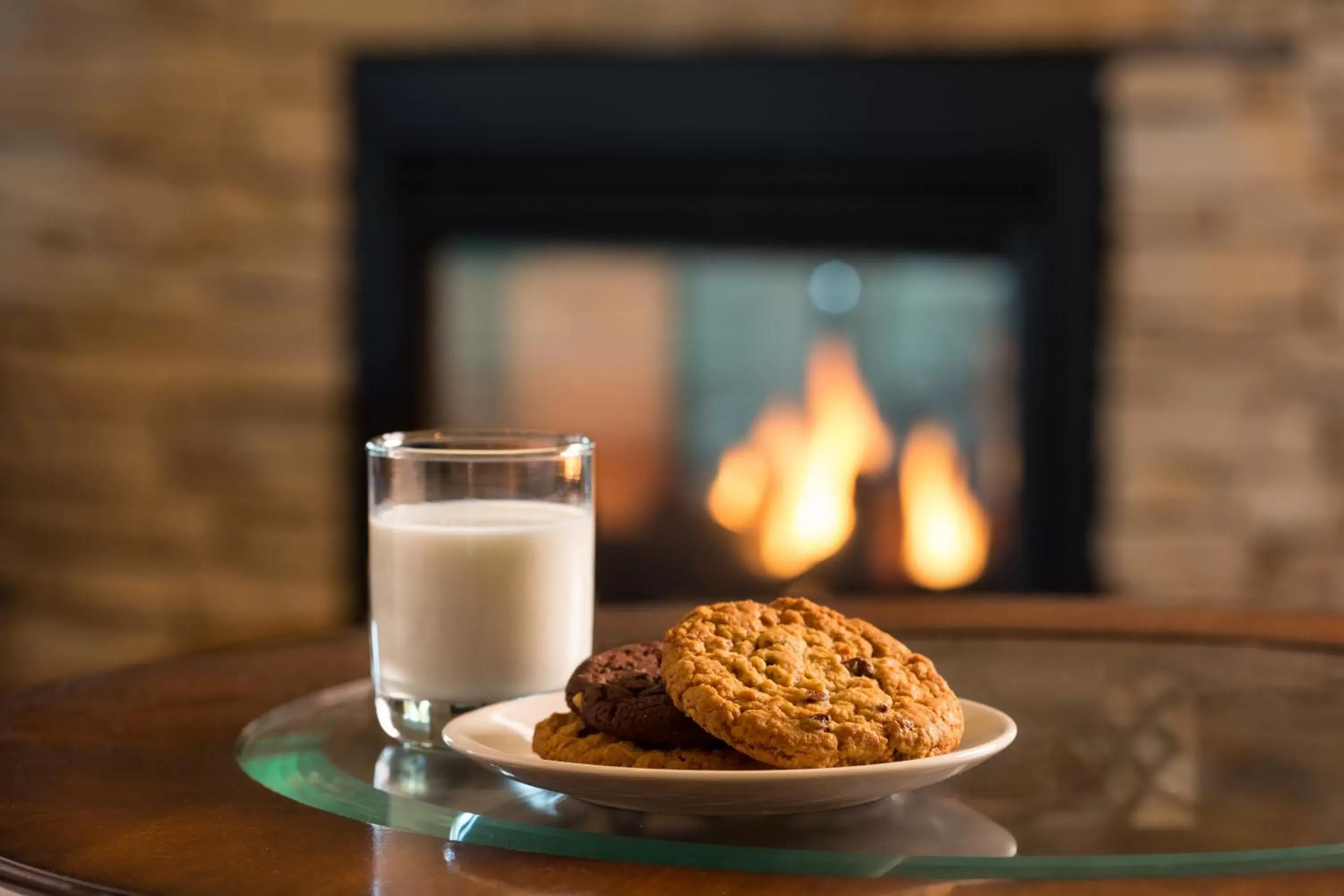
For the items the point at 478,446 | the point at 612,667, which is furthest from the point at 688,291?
the point at 612,667

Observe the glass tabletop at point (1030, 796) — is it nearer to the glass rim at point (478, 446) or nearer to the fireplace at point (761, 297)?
the glass rim at point (478, 446)

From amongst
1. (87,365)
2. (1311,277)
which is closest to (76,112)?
(87,365)

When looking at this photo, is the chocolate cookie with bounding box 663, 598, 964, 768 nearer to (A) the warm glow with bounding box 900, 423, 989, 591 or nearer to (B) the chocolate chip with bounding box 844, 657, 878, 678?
(B) the chocolate chip with bounding box 844, 657, 878, 678

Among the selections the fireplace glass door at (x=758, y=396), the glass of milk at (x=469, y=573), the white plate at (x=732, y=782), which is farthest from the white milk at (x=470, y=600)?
the fireplace glass door at (x=758, y=396)

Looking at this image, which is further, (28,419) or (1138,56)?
(28,419)

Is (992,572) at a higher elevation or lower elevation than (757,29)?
lower

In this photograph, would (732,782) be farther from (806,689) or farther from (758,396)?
(758,396)

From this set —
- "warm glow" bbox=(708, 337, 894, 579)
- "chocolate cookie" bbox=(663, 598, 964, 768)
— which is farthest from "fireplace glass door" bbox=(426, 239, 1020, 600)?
"chocolate cookie" bbox=(663, 598, 964, 768)

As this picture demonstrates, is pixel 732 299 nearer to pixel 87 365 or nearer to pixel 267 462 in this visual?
pixel 267 462
